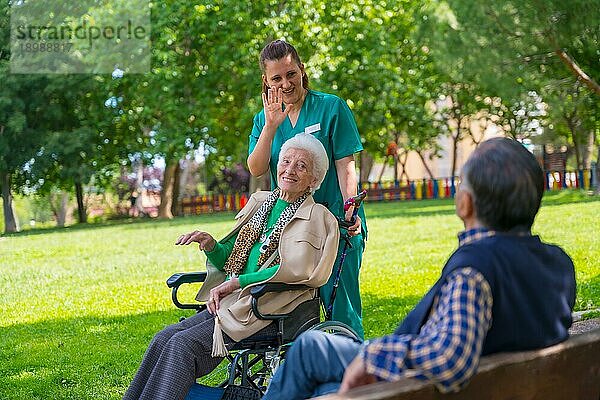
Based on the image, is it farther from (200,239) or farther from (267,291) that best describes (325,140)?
(267,291)

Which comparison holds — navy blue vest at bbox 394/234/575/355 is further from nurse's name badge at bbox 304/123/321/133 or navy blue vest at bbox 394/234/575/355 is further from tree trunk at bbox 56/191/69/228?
tree trunk at bbox 56/191/69/228

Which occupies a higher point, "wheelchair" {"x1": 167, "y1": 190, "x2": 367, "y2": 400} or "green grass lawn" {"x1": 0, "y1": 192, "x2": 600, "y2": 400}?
"wheelchair" {"x1": 167, "y1": 190, "x2": 367, "y2": 400}

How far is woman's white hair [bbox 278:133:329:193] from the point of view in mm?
3963

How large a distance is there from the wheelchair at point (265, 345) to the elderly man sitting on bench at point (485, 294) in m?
1.45

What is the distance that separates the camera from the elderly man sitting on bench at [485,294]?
6.88 feet

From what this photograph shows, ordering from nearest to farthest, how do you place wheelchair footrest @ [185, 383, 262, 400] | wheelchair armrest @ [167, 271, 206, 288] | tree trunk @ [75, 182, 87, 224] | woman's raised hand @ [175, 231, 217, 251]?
1. wheelchair footrest @ [185, 383, 262, 400]
2. woman's raised hand @ [175, 231, 217, 251]
3. wheelchair armrest @ [167, 271, 206, 288]
4. tree trunk @ [75, 182, 87, 224]

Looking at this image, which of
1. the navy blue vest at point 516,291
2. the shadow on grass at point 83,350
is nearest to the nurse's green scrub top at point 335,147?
the shadow on grass at point 83,350

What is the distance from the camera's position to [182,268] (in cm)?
1227

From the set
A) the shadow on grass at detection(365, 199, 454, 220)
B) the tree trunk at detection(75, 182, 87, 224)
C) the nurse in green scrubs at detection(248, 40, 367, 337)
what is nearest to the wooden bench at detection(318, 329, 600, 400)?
the nurse in green scrubs at detection(248, 40, 367, 337)

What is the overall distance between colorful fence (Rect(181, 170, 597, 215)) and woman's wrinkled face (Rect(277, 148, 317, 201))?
97.0 feet

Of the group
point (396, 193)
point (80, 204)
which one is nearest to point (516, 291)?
point (80, 204)

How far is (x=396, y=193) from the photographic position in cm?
3575

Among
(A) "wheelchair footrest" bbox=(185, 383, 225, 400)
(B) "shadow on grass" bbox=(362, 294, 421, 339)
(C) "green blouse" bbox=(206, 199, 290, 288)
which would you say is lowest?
(B) "shadow on grass" bbox=(362, 294, 421, 339)

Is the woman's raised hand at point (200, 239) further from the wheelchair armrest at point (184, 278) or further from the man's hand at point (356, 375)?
the man's hand at point (356, 375)
